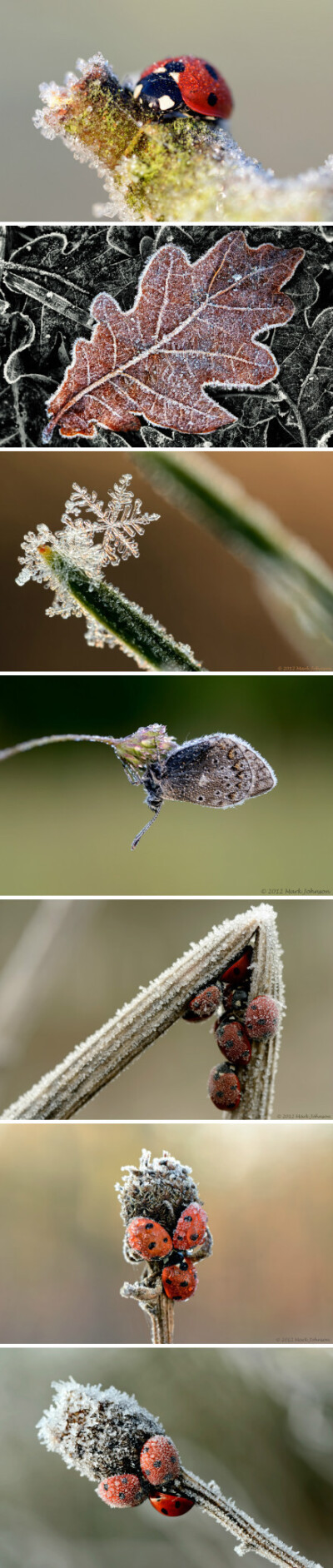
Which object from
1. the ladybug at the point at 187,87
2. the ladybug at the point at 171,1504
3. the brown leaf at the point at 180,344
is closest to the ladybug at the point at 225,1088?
the ladybug at the point at 171,1504

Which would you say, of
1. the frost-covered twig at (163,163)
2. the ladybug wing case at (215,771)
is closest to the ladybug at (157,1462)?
the ladybug wing case at (215,771)

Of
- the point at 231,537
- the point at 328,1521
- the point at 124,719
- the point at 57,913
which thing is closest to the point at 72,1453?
the point at 328,1521

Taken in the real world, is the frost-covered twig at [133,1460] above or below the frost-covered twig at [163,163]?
→ below

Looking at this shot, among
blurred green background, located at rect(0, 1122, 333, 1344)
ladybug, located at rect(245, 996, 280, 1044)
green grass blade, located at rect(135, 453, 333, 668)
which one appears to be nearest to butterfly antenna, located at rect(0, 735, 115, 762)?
green grass blade, located at rect(135, 453, 333, 668)

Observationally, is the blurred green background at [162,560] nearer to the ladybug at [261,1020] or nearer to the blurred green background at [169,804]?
the blurred green background at [169,804]

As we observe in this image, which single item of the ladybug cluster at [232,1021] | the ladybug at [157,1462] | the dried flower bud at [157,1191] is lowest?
the ladybug at [157,1462]
